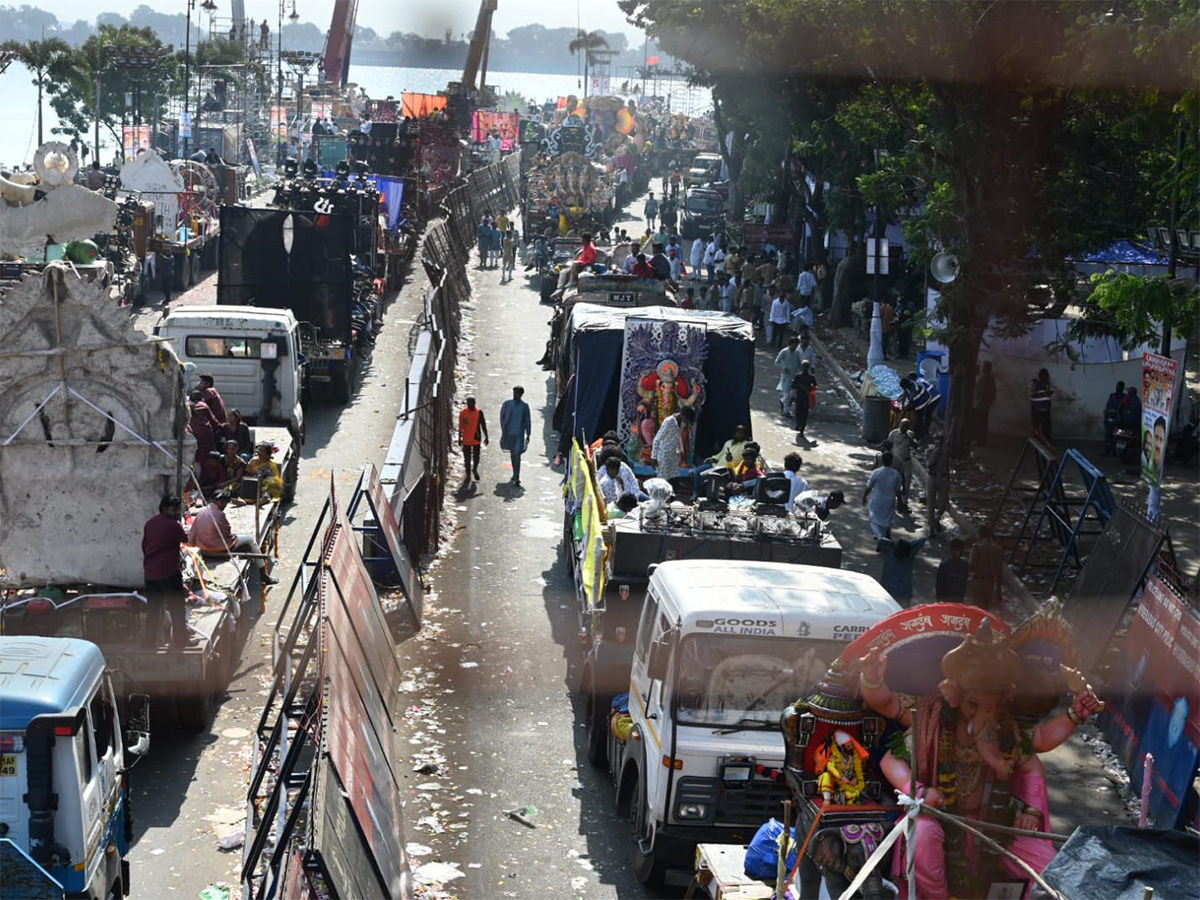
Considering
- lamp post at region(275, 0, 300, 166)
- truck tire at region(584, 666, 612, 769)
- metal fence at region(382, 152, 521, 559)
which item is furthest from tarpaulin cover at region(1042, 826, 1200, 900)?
lamp post at region(275, 0, 300, 166)

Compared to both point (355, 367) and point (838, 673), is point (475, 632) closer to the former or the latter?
point (838, 673)

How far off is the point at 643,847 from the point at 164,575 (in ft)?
14.8

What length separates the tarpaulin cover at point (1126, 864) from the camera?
5.47m

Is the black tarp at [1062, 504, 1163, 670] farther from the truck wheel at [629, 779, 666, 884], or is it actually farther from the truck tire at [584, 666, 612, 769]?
the truck wheel at [629, 779, 666, 884]

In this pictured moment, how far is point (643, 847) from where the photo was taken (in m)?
10.9

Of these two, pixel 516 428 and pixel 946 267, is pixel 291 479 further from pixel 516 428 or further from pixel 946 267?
pixel 946 267

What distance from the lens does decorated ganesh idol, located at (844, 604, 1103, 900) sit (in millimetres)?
7660

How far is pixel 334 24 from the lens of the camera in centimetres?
12269

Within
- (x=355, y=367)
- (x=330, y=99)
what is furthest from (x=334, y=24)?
Result: (x=355, y=367)

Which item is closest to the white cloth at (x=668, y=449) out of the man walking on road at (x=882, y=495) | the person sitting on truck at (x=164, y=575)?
the man walking on road at (x=882, y=495)

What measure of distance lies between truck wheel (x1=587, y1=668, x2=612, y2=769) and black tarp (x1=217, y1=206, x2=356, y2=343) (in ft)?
51.5

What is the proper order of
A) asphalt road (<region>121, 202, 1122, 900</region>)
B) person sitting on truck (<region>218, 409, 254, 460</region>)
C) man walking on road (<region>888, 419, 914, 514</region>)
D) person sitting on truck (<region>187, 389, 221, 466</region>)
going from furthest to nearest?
man walking on road (<region>888, 419, 914, 514</region>) → person sitting on truck (<region>218, 409, 254, 460</region>) → person sitting on truck (<region>187, 389, 221, 466</region>) → asphalt road (<region>121, 202, 1122, 900</region>)

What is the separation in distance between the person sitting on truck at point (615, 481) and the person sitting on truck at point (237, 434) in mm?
4845

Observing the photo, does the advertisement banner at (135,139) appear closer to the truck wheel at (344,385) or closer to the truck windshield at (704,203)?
the truck windshield at (704,203)
